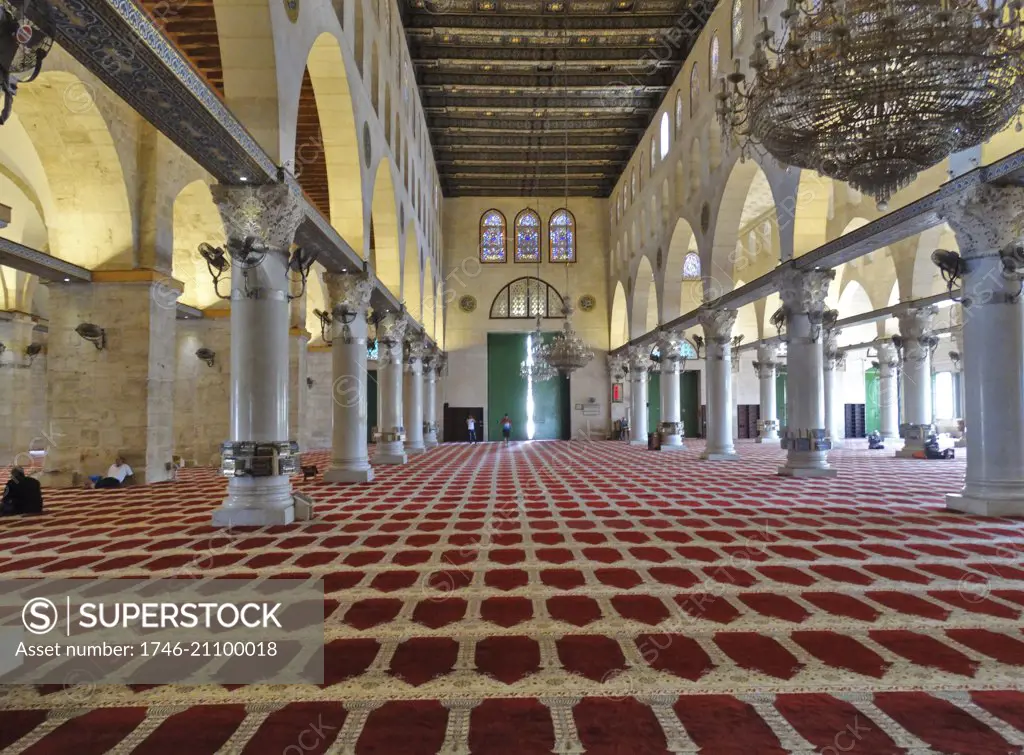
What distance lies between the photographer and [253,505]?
623cm

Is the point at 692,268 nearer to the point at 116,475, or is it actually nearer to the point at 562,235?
the point at 562,235

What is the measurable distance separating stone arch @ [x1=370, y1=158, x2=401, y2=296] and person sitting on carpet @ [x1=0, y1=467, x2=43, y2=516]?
269 inches

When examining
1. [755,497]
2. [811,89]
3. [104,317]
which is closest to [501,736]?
[811,89]

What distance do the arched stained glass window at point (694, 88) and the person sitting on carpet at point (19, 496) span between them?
42.9ft

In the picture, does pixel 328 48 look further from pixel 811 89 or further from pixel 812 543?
pixel 812 543

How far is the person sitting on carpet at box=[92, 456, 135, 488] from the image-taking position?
898 centimetres

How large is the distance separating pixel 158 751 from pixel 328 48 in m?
8.12

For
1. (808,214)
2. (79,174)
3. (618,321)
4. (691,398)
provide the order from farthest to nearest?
1. (691,398)
2. (618,321)
3. (808,214)
4. (79,174)

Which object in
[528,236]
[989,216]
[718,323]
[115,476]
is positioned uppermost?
[528,236]

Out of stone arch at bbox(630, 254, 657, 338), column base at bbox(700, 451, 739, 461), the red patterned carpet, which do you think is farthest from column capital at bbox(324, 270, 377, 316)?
stone arch at bbox(630, 254, 657, 338)

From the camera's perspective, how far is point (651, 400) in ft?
86.0

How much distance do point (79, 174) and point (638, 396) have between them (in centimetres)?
1570

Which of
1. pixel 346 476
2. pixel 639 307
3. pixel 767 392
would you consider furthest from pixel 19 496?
pixel 767 392

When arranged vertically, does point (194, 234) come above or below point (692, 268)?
below
